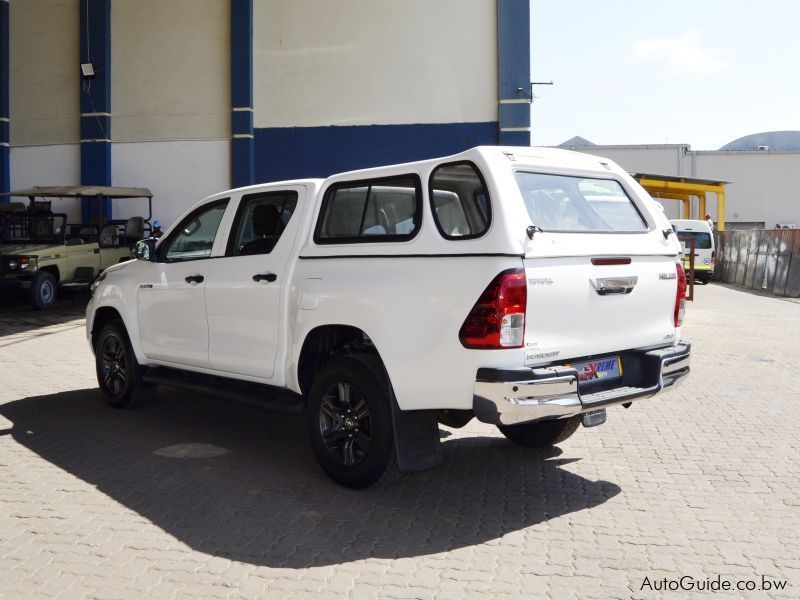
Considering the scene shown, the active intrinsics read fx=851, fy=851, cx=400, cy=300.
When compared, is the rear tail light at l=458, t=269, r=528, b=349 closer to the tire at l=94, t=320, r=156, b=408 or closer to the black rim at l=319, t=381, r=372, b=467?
the black rim at l=319, t=381, r=372, b=467

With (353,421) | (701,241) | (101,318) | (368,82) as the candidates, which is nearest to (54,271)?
(368,82)

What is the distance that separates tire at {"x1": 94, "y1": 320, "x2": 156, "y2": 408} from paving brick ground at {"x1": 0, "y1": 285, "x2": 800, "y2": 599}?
172mm

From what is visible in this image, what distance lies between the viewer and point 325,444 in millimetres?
5566

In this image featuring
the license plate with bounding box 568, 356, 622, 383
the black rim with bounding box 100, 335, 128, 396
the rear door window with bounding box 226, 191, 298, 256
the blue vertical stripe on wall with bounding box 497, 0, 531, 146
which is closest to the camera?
the license plate with bounding box 568, 356, 622, 383

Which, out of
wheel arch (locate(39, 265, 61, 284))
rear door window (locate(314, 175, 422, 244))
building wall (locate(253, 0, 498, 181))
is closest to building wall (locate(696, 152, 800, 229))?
building wall (locate(253, 0, 498, 181))

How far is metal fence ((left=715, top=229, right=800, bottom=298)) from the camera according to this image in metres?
22.8

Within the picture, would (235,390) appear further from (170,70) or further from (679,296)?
(170,70)

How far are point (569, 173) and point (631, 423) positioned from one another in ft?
9.62

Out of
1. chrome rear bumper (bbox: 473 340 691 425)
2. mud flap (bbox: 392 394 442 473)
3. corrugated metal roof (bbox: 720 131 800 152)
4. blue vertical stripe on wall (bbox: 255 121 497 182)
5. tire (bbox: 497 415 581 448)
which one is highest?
corrugated metal roof (bbox: 720 131 800 152)

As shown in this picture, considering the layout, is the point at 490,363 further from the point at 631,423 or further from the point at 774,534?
the point at 631,423

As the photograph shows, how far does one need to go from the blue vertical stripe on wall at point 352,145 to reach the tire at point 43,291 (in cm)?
725

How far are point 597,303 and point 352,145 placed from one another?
17.5 metres

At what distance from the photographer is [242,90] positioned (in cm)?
2238

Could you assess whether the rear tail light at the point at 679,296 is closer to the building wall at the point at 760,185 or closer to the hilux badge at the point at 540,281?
the hilux badge at the point at 540,281
